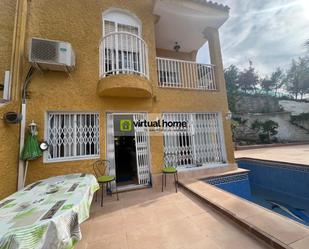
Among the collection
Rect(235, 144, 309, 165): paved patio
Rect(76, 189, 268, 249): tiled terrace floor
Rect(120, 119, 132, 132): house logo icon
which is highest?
Rect(120, 119, 132, 132): house logo icon

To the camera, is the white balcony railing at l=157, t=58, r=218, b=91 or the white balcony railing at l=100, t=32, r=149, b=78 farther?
the white balcony railing at l=157, t=58, r=218, b=91

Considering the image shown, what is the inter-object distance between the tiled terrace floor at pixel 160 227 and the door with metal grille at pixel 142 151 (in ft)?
3.62

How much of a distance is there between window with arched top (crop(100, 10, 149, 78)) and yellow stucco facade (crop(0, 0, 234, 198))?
223 millimetres

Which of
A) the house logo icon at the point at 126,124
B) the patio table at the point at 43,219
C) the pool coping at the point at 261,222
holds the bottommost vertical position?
the pool coping at the point at 261,222

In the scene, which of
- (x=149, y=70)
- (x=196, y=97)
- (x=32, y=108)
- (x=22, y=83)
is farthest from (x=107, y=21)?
(x=196, y=97)

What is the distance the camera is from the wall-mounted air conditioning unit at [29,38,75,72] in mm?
3918

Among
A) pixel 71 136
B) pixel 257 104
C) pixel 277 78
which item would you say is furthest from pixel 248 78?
pixel 71 136

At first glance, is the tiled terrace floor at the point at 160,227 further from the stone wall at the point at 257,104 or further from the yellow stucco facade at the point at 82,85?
the stone wall at the point at 257,104

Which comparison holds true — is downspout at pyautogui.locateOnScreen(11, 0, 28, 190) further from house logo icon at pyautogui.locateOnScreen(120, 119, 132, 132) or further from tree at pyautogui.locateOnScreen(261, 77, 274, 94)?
tree at pyautogui.locateOnScreen(261, 77, 274, 94)

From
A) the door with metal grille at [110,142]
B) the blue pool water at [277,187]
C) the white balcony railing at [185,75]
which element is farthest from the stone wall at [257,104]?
the door with metal grille at [110,142]

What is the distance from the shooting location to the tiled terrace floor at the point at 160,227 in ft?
7.96

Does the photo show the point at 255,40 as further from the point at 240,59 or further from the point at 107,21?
the point at 240,59

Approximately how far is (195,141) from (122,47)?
4351mm

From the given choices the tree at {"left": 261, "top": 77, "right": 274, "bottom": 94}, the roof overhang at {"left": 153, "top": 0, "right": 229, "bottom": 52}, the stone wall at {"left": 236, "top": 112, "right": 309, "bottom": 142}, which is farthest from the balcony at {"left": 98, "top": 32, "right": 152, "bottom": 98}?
the tree at {"left": 261, "top": 77, "right": 274, "bottom": 94}
